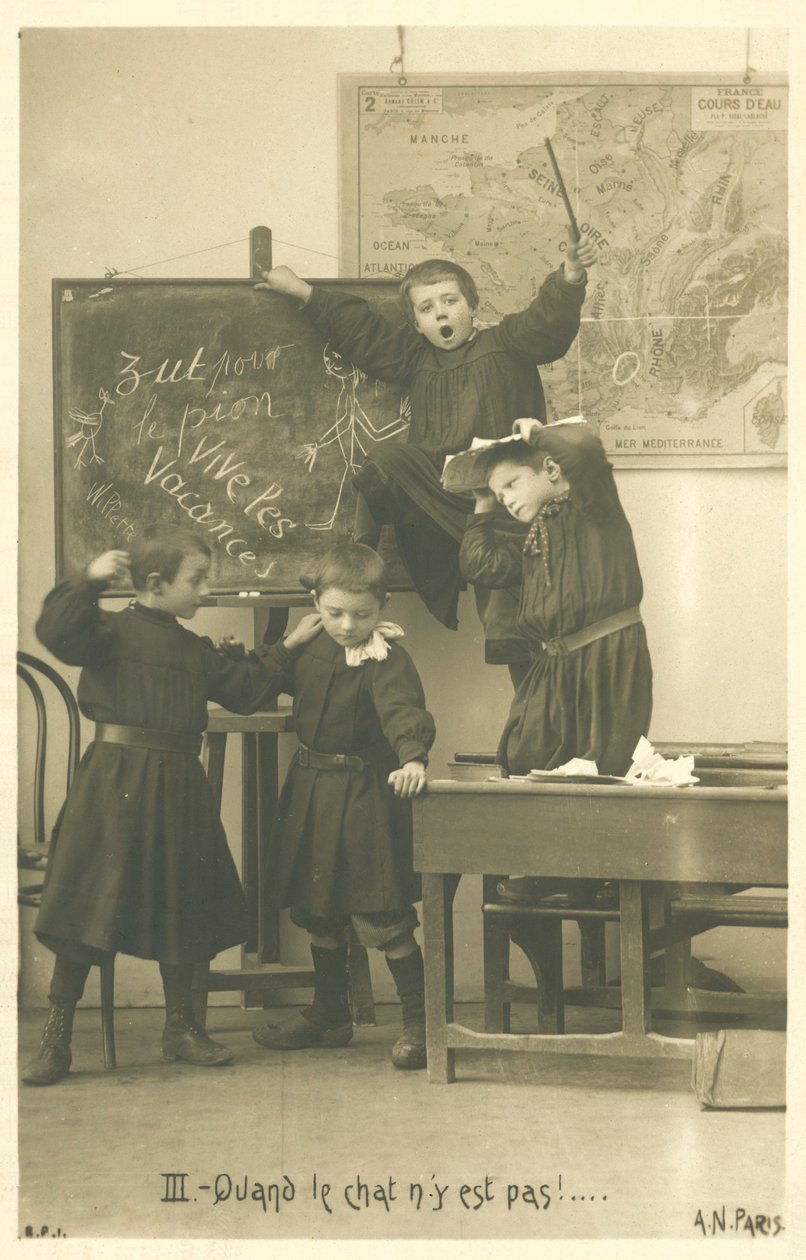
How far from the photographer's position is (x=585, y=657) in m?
3.55

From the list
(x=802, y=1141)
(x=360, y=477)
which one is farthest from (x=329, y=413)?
(x=802, y=1141)

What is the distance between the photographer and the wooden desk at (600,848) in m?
3.12

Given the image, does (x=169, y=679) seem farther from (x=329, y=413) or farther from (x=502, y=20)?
(x=502, y=20)

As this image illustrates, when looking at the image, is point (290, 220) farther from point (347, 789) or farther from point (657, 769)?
point (657, 769)

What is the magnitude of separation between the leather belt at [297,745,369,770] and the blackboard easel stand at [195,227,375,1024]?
143 mm

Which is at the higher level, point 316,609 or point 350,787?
point 316,609

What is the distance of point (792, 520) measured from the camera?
3500 mm

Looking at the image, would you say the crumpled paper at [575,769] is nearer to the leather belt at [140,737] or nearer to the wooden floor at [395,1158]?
the wooden floor at [395,1158]

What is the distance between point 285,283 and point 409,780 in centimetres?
138

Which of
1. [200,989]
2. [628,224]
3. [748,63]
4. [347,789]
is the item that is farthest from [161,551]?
[748,63]

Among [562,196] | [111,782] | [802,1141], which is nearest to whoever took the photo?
[802,1141]

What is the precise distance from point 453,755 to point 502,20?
184 cm

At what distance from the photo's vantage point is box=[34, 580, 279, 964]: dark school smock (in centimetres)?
328

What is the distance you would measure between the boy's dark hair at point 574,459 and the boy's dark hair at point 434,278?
1.37 feet
